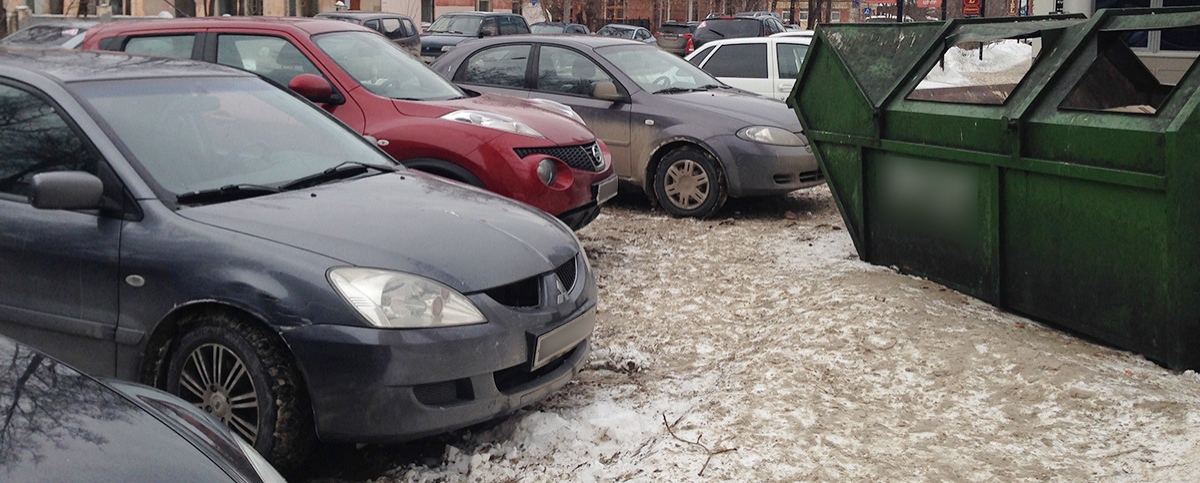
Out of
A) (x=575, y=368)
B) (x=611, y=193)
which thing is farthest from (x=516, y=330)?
(x=611, y=193)

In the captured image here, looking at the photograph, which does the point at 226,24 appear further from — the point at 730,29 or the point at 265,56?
the point at 730,29

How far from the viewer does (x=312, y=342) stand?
3.69 metres

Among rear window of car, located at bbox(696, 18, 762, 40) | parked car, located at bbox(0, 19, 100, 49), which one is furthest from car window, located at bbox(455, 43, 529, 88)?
rear window of car, located at bbox(696, 18, 762, 40)

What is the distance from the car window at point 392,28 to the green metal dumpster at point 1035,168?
1830 cm

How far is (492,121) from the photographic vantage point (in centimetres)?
700

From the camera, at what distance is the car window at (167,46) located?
24.4ft

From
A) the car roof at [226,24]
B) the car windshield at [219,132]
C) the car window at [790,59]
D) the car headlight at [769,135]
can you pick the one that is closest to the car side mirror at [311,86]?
the car roof at [226,24]

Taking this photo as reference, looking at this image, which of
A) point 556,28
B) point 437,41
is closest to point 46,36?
point 437,41

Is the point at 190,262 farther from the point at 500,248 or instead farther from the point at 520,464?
the point at 520,464

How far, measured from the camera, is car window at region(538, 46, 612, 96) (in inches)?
372

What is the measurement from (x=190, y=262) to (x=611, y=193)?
392 cm

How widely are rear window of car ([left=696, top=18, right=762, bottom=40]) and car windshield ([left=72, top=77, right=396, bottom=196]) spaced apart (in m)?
22.7

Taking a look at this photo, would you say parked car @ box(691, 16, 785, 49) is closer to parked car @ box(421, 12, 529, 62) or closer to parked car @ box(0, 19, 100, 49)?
parked car @ box(421, 12, 529, 62)

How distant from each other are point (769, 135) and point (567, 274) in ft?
15.8
